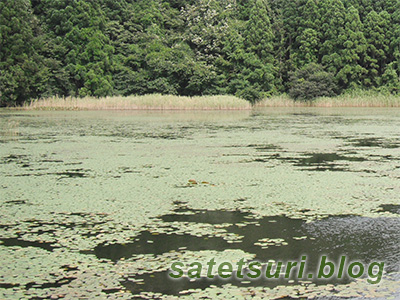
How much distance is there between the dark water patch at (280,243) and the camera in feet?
8.81

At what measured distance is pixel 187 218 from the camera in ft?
13.0

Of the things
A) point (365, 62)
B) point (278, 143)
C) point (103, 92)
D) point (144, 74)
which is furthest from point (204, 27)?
point (278, 143)

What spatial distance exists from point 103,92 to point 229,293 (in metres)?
26.2

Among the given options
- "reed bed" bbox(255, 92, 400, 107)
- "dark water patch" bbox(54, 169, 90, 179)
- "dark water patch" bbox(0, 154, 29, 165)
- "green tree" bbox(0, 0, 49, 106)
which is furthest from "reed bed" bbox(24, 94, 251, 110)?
"dark water patch" bbox(54, 169, 90, 179)

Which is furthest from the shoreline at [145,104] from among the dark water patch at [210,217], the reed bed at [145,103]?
the dark water patch at [210,217]

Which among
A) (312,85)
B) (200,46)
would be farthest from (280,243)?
(200,46)

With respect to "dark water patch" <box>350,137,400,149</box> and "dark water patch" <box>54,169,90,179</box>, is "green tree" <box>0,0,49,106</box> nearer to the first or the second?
"dark water patch" <box>350,137,400,149</box>

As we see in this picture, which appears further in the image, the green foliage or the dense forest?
the green foliage

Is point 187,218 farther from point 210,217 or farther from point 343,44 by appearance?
point 343,44

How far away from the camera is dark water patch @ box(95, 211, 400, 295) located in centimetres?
269

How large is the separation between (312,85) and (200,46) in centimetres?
775

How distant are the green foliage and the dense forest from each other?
6 centimetres

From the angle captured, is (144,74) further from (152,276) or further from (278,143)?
(152,276)

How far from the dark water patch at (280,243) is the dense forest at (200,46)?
933 inches
